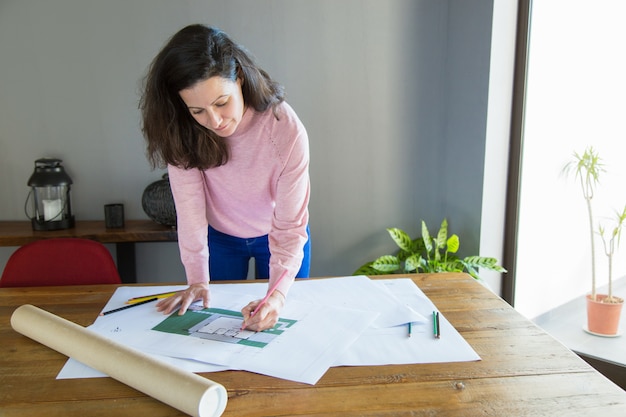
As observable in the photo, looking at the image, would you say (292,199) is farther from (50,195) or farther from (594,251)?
(50,195)

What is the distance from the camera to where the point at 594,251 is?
2.21 m

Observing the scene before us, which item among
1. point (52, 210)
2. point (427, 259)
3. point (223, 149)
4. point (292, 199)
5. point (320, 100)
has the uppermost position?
point (320, 100)

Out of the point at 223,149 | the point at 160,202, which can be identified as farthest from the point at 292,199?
the point at 160,202

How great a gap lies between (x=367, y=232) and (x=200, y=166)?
1.60m

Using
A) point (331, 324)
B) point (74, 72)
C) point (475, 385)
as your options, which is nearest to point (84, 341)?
point (331, 324)

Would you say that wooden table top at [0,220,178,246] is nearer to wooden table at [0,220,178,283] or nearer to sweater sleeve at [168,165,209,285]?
wooden table at [0,220,178,283]

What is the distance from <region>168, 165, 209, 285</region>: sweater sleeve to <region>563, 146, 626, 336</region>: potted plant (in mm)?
1632

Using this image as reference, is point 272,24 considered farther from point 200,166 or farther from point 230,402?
point 230,402

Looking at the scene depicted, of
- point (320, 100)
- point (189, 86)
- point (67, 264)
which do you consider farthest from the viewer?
point (320, 100)

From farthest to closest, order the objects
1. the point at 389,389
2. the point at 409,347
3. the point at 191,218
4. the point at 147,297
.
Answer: the point at 191,218 < the point at 147,297 < the point at 409,347 < the point at 389,389

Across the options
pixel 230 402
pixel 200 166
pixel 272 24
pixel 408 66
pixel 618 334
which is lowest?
pixel 618 334

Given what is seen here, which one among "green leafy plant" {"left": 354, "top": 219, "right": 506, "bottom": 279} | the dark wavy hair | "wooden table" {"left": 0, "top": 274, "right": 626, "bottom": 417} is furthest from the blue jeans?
"green leafy plant" {"left": 354, "top": 219, "right": 506, "bottom": 279}

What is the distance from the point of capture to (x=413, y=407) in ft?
2.68

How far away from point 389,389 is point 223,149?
2.58 feet
